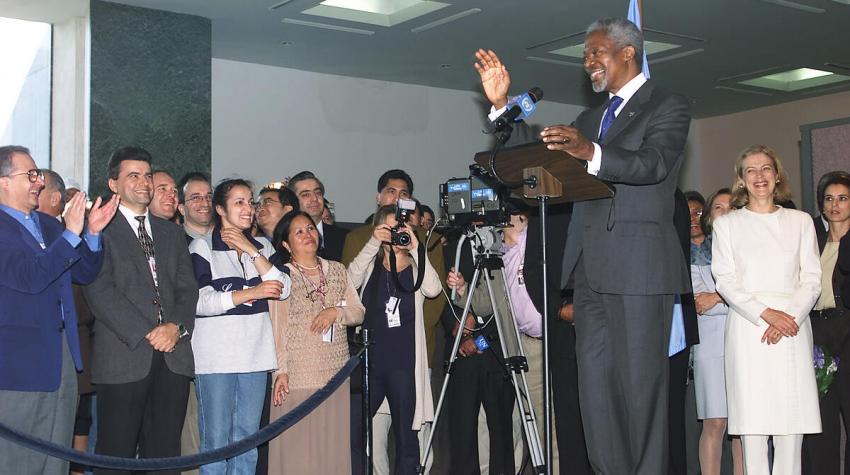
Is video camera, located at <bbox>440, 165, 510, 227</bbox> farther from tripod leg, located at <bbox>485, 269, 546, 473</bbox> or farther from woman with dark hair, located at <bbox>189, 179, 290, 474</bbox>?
woman with dark hair, located at <bbox>189, 179, 290, 474</bbox>

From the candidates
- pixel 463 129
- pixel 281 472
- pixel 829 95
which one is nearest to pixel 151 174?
pixel 281 472

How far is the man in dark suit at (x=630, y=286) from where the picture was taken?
3.27m

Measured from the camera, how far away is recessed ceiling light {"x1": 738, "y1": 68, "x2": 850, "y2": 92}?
11.5 meters

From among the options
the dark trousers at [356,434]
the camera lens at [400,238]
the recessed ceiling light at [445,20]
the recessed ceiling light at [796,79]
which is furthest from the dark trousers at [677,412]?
the recessed ceiling light at [796,79]

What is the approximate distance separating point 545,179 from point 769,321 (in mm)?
1673

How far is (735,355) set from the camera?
4.43m

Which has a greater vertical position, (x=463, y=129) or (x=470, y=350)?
(x=463, y=129)

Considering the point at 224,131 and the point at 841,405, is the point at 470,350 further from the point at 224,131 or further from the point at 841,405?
the point at 224,131

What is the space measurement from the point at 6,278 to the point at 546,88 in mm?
8795

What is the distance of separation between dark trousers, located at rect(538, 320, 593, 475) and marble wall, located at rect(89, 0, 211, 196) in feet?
14.3

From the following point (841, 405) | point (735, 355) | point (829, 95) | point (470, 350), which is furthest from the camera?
point (829, 95)

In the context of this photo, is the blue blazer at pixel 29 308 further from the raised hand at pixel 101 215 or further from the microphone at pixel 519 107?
the microphone at pixel 519 107

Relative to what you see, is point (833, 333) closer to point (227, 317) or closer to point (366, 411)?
point (366, 411)

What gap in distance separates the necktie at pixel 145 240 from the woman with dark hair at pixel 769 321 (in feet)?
8.50
